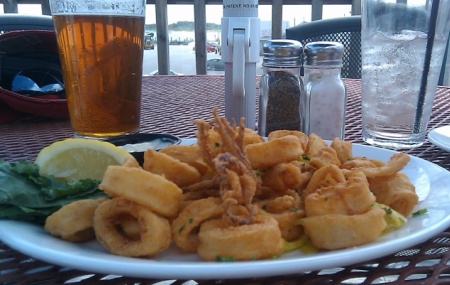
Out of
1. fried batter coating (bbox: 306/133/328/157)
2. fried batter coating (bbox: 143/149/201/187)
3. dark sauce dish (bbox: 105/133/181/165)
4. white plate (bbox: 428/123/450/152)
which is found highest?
fried batter coating (bbox: 143/149/201/187)

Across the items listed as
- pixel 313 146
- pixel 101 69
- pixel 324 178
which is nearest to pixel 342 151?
pixel 313 146

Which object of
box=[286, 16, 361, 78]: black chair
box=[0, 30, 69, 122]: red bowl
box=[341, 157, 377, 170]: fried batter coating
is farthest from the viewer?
box=[286, 16, 361, 78]: black chair

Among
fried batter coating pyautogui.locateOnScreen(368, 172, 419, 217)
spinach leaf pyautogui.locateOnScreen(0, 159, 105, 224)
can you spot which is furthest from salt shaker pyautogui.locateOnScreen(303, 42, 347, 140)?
spinach leaf pyautogui.locateOnScreen(0, 159, 105, 224)

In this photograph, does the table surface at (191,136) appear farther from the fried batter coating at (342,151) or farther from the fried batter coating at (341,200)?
the fried batter coating at (342,151)

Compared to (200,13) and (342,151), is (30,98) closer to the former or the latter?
(342,151)

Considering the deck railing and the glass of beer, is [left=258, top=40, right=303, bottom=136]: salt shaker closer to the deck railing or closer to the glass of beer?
the glass of beer

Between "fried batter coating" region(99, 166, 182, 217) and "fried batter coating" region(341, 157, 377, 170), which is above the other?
"fried batter coating" region(99, 166, 182, 217)

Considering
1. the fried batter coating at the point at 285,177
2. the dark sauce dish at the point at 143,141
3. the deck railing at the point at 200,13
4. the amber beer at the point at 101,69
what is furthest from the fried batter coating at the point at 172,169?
the deck railing at the point at 200,13
